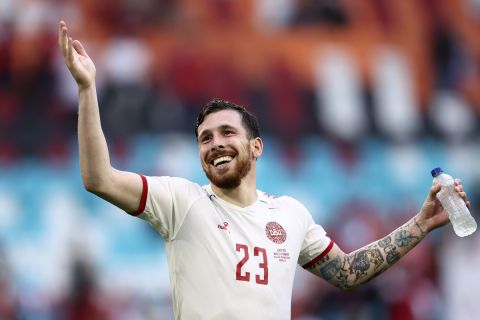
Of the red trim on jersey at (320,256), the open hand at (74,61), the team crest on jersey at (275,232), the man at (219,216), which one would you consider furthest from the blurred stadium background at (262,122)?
the open hand at (74,61)

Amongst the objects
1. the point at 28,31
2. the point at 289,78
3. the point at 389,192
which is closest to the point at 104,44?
the point at 28,31

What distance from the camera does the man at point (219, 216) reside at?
453cm

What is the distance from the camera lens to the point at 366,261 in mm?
5605

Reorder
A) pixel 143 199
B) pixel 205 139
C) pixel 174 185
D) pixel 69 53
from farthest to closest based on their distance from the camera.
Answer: pixel 205 139 → pixel 174 185 → pixel 143 199 → pixel 69 53

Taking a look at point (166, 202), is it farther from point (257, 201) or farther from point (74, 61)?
point (74, 61)

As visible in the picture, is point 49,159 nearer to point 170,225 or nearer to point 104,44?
point 104,44

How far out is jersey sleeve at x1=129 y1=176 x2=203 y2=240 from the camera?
4.84 meters

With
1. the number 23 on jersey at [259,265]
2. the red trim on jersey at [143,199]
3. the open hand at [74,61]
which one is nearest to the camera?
the open hand at [74,61]

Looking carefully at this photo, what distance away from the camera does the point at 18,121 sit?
1309cm

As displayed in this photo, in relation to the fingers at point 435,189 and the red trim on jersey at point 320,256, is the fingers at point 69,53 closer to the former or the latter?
the red trim on jersey at point 320,256

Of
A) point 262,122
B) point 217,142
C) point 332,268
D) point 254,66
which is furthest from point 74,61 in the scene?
point 254,66

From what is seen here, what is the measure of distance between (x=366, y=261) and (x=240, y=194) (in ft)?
3.08

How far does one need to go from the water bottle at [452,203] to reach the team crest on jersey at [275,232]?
99cm

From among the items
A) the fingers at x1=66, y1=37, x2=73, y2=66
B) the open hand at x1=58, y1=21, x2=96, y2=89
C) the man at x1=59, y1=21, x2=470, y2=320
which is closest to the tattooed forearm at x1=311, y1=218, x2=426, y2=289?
the man at x1=59, y1=21, x2=470, y2=320
